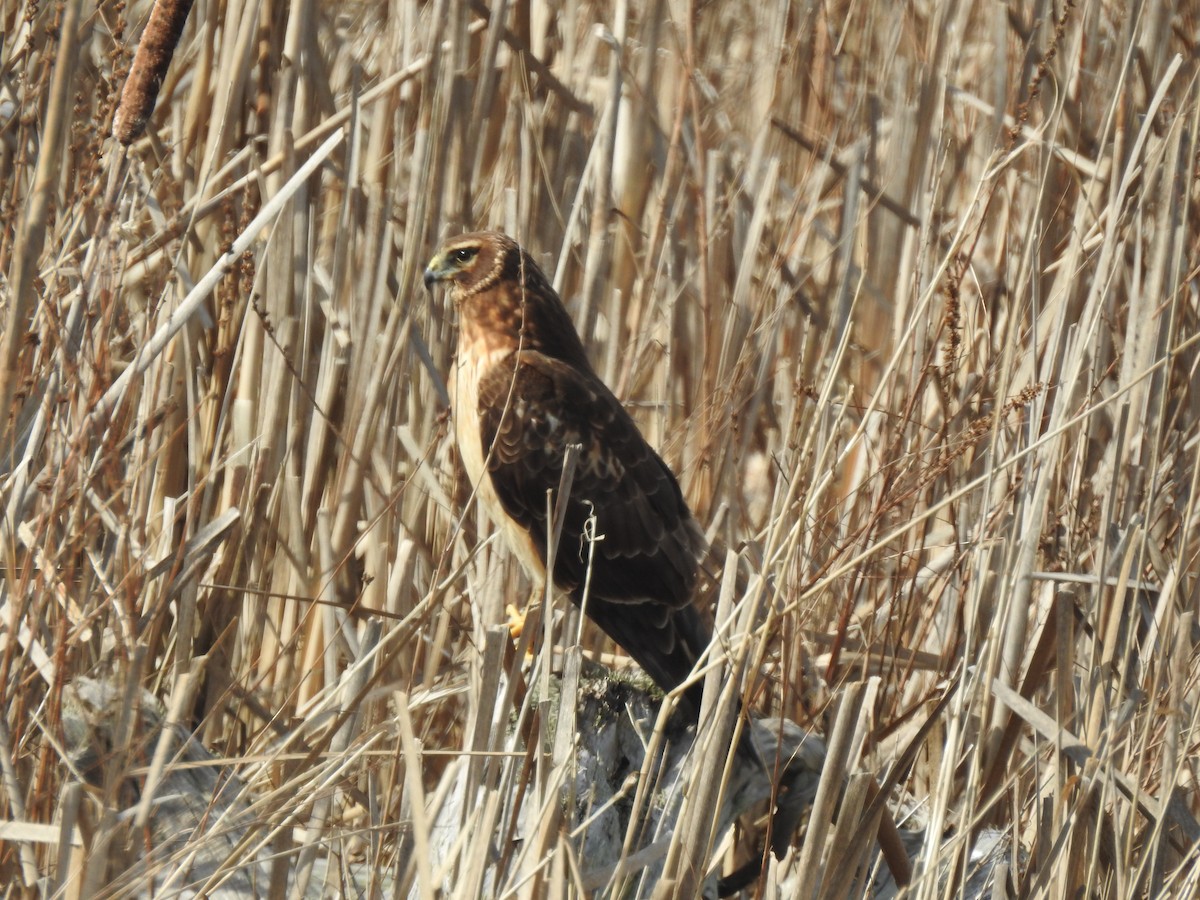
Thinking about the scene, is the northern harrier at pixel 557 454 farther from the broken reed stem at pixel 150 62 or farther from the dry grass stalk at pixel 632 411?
the broken reed stem at pixel 150 62

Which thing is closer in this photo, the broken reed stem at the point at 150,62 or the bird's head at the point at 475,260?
the broken reed stem at the point at 150,62

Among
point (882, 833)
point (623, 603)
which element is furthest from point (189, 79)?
point (882, 833)

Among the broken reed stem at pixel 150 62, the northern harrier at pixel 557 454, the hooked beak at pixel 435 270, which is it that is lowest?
the northern harrier at pixel 557 454

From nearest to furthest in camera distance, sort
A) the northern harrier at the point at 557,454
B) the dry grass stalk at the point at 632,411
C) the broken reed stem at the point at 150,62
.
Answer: the broken reed stem at the point at 150,62 → the dry grass stalk at the point at 632,411 → the northern harrier at the point at 557,454

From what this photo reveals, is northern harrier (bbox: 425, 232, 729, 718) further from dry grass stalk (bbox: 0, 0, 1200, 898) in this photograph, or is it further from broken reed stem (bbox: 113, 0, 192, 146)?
broken reed stem (bbox: 113, 0, 192, 146)

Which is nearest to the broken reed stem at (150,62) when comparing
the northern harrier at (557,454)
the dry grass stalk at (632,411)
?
the dry grass stalk at (632,411)

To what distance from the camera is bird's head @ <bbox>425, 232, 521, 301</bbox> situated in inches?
123

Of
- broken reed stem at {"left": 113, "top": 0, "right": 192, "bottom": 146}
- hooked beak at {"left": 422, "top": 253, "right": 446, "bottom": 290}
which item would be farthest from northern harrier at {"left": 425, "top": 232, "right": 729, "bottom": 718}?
broken reed stem at {"left": 113, "top": 0, "right": 192, "bottom": 146}

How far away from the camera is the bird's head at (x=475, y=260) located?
3.12 meters

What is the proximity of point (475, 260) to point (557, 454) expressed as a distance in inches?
20.0

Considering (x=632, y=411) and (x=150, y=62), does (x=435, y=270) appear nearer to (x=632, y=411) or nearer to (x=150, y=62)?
(x=632, y=411)

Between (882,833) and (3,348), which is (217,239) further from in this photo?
(882,833)

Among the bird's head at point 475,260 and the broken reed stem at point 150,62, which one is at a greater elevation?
the broken reed stem at point 150,62

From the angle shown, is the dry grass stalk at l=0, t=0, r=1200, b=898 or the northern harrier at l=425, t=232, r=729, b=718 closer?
the dry grass stalk at l=0, t=0, r=1200, b=898
